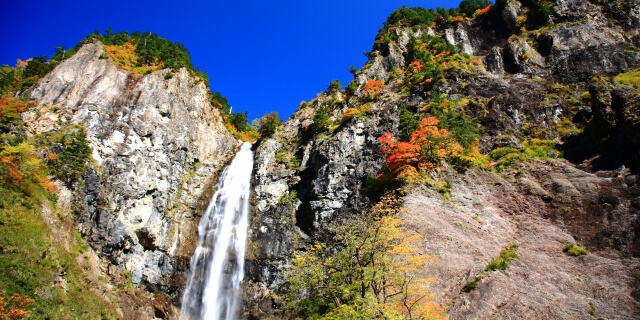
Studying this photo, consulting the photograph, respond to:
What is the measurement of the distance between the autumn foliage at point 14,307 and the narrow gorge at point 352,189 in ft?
2.05

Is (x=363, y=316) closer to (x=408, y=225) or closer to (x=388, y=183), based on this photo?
(x=408, y=225)

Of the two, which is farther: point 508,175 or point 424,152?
point 424,152

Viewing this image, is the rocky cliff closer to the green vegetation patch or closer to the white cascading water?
the white cascading water

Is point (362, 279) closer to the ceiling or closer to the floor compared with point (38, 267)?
closer to the floor

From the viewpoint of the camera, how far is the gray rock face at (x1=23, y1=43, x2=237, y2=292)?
28.1 meters

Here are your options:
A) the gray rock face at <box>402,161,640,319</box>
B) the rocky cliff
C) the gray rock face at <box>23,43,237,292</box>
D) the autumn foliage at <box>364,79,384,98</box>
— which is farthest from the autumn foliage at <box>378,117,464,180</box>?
the gray rock face at <box>23,43,237,292</box>

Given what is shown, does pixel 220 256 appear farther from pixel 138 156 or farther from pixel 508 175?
pixel 508 175

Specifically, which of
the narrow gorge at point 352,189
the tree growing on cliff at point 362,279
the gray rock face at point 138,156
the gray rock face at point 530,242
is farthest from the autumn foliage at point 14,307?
the gray rock face at point 530,242

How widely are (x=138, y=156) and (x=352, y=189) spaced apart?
21508mm

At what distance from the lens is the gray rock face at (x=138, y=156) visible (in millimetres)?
28094

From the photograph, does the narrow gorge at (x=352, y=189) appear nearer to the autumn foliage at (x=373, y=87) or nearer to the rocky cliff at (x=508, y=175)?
the rocky cliff at (x=508, y=175)

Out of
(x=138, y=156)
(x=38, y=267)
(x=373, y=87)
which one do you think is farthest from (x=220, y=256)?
(x=373, y=87)

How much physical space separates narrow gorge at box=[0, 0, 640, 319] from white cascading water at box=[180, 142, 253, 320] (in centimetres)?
16

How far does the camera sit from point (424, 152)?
28.4 meters
